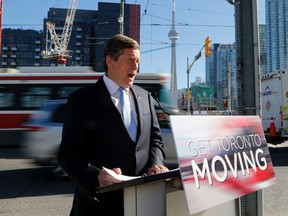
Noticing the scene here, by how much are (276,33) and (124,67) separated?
117 ft

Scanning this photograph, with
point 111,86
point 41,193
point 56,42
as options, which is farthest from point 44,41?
point 111,86

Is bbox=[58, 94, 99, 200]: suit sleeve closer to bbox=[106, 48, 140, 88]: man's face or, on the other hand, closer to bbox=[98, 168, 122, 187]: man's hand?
bbox=[98, 168, 122, 187]: man's hand

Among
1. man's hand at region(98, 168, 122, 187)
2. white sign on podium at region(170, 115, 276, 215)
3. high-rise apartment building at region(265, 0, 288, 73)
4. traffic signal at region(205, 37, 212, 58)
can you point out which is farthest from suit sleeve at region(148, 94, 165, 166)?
high-rise apartment building at region(265, 0, 288, 73)

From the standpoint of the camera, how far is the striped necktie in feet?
6.97

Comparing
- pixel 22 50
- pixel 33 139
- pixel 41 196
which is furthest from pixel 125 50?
pixel 22 50

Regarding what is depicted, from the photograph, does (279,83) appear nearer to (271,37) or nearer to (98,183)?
(98,183)

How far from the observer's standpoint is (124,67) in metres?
2.17

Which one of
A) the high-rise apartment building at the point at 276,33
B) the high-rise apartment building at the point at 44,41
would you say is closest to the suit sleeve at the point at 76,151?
the high-rise apartment building at the point at 276,33

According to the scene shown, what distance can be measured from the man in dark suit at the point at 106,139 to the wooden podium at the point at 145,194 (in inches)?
3.2

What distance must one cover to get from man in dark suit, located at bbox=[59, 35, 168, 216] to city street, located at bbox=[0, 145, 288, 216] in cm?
454

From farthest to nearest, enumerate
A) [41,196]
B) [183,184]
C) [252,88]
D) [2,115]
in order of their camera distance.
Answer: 1. [2,115]
2. [41,196]
3. [252,88]
4. [183,184]

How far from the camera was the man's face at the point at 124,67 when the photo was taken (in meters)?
2.16

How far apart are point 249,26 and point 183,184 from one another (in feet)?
10.2

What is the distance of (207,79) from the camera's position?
281ft
